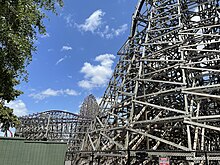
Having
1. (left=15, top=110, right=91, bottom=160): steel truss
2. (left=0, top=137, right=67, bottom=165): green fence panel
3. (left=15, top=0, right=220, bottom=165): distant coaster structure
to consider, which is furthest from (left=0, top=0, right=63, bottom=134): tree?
(left=15, top=110, right=91, bottom=160): steel truss

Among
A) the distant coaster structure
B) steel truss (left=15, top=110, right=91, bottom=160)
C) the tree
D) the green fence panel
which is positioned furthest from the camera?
steel truss (left=15, top=110, right=91, bottom=160)

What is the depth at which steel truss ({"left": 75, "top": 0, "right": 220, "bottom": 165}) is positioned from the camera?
877 cm

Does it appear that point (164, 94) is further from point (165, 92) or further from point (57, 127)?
point (57, 127)

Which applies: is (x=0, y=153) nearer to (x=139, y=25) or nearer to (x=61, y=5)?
(x=61, y=5)

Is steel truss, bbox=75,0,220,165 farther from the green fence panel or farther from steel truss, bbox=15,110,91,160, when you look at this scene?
steel truss, bbox=15,110,91,160

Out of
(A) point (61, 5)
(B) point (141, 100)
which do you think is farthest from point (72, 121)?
(A) point (61, 5)

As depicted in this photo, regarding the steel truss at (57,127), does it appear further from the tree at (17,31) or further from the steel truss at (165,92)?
the tree at (17,31)

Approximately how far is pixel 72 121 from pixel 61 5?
105ft

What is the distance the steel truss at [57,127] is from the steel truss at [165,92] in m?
23.4

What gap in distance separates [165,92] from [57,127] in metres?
34.3

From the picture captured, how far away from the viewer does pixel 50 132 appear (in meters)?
38.8

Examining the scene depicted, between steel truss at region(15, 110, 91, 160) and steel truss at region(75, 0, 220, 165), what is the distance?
23.4 m

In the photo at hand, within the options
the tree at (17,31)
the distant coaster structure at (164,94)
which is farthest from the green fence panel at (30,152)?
the tree at (17,31)

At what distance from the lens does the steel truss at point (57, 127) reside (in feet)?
120
